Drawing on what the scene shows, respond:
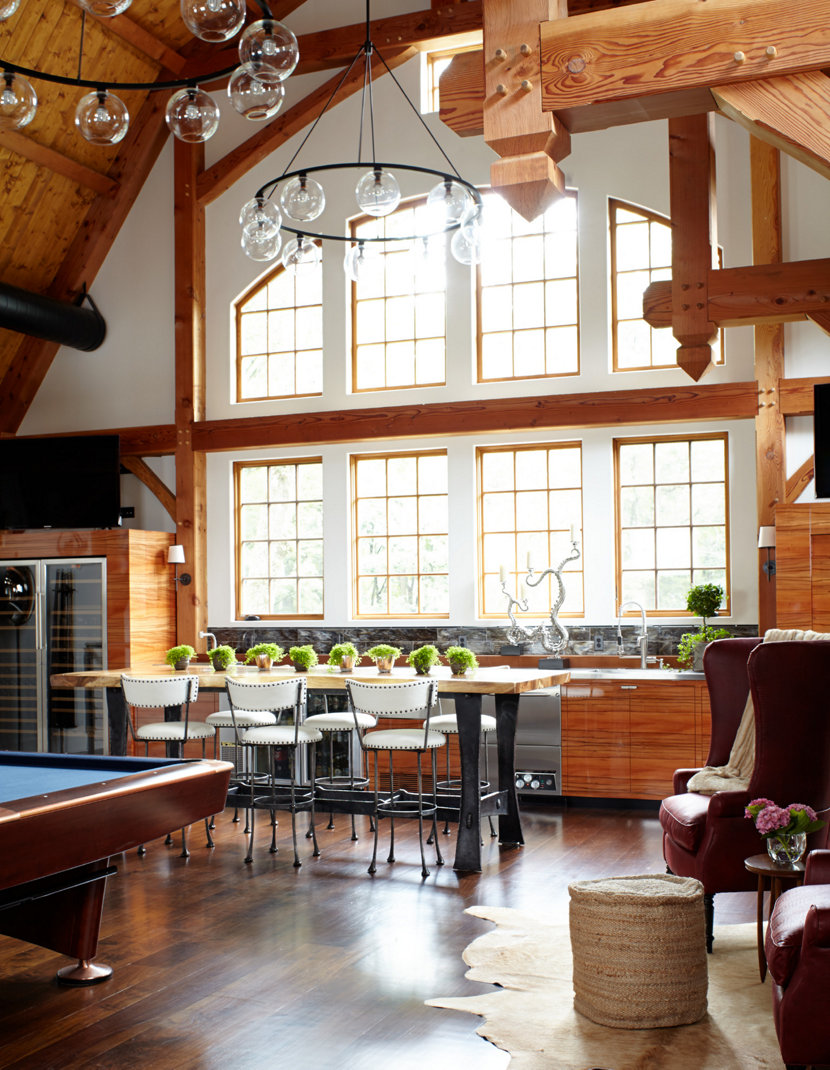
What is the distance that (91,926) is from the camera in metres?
4.14

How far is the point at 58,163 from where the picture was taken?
9133 mm

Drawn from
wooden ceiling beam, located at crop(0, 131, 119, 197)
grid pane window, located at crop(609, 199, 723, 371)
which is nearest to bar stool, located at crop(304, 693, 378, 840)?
grid pane window, located at crop(609, 199, 723, 371)

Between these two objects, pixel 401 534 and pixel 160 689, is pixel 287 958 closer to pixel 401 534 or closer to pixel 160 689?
pixel 160 689

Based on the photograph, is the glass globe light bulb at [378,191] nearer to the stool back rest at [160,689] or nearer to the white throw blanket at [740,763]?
the white throw blanket at [740,763]

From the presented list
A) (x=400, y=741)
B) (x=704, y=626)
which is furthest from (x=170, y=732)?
(x=704, y=626)

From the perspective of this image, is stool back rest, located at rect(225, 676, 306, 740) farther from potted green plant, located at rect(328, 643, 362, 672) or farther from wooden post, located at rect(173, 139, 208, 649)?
wooden post, located at rect(173, 139, 208, 649)

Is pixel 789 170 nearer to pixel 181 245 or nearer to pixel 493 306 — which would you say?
pixel 493 306

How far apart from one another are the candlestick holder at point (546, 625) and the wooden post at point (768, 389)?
137 cm

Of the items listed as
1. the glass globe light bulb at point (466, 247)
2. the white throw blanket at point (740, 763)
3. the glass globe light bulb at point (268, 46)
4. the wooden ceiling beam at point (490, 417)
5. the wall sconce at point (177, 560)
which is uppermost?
the glass globe light bulb at point (268, 46)

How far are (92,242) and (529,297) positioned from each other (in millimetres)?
4133

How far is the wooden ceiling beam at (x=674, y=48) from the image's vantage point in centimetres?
304

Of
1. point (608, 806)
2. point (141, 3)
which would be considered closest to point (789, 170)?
point (608, 806)

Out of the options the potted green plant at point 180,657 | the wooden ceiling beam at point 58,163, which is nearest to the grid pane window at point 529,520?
the potted green plant at point 180,657

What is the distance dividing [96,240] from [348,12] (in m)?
3.00
